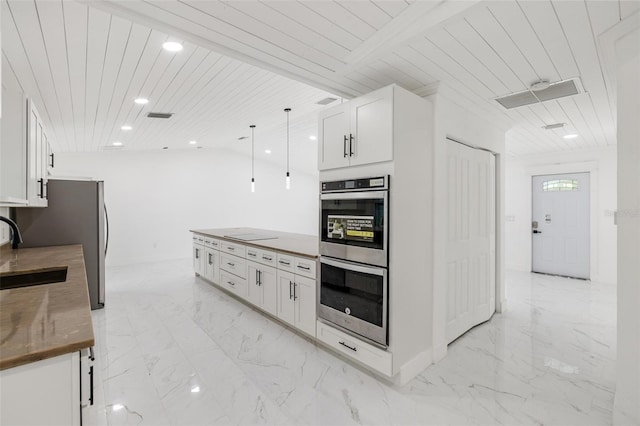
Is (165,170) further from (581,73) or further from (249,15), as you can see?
(581,73)

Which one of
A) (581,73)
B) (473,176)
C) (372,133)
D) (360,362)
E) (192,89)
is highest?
(192,89)

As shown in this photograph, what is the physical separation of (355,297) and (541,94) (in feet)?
8.19

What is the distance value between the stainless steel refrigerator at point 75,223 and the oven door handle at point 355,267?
10.7 feet

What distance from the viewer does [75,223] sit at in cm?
402

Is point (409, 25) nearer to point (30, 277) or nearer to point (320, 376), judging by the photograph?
point (320, 376)

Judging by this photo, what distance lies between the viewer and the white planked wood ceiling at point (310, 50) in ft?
5.47

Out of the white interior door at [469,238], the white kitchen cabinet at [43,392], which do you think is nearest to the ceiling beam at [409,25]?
the white interior door at [469,238]

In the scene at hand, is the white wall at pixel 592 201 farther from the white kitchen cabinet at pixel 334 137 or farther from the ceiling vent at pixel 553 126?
the white kitchen cabinet at pixel 334 137

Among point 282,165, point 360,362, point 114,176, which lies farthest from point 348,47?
point 282,165

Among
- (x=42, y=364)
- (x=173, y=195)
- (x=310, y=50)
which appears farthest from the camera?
(x=173, y=195)

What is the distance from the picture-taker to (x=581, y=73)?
94.3 inches

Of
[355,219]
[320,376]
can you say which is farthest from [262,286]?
[355,219]

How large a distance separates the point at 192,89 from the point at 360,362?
3.16 m

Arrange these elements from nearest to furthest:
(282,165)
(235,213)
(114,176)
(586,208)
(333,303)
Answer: (333,303), (586,208), (114,176), (235,213), (282,165)
